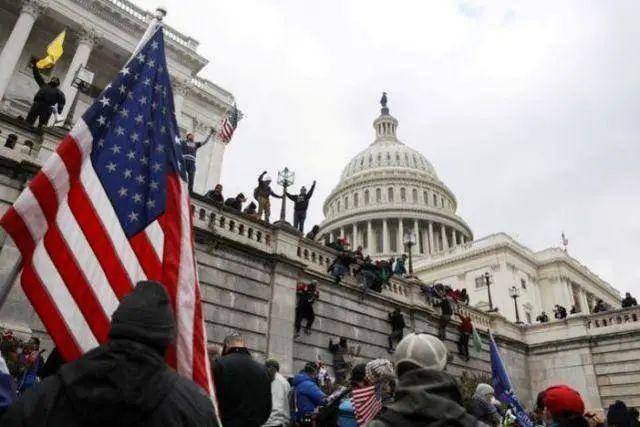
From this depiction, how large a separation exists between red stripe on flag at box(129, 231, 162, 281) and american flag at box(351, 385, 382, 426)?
272 cm

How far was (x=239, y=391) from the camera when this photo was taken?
5.32 m

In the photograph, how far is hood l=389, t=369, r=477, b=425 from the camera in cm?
278

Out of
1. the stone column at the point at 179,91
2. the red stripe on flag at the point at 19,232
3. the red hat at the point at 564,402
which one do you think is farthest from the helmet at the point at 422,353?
the stone column at the point at 179,91

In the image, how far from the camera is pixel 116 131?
4.97m

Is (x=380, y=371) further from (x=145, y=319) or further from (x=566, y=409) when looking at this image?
(x=145, y=319)

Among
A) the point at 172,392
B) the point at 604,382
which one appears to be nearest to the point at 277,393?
the point at 172,392

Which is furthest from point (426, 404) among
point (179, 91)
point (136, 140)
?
point (179, 91)

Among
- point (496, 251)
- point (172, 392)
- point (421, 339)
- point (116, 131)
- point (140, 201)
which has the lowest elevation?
point (172, 392)

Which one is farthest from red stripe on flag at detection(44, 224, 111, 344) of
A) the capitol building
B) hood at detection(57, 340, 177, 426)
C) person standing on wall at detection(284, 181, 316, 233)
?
the capitol building

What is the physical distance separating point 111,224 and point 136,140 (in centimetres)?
94

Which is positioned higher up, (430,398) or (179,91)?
(179,91)

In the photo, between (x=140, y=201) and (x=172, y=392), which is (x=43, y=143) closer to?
(x=140, y=201)

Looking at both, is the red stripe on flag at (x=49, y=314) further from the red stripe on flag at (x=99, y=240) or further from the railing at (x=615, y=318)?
the railing at (x=615, y=318)

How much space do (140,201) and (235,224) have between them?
36.7 ft
